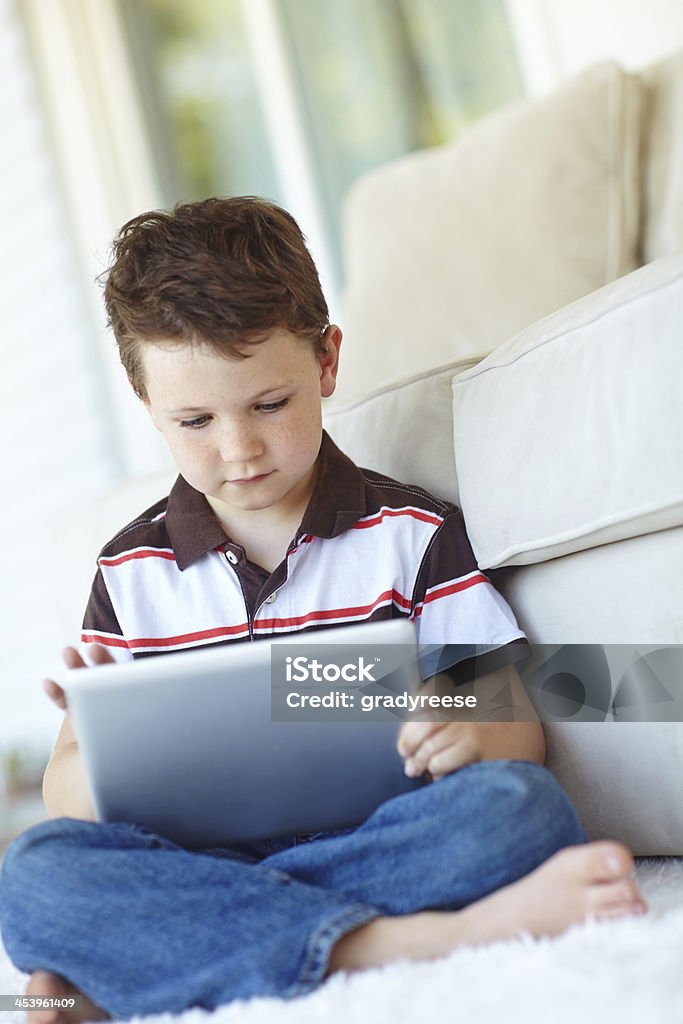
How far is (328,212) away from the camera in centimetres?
303

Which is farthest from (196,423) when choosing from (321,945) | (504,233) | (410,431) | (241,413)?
(504,233)

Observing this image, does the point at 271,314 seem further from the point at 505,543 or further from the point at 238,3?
the point at 238,3

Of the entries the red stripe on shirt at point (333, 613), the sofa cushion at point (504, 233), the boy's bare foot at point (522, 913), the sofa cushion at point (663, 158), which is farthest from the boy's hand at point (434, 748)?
the sofa cushion at point (663, 158)

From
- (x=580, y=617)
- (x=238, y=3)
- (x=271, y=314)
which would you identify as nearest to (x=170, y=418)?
(x=271, y=314)

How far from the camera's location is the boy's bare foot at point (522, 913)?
731 mm

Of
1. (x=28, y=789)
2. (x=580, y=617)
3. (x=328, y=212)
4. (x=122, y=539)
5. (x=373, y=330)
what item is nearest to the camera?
(x=580, y=617)

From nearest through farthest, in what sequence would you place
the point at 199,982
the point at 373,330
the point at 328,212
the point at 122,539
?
the point at 199,982
the point at 122,539
the point at 373,330
the point at 328,212

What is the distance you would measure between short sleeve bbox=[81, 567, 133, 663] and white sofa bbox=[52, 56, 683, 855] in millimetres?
241

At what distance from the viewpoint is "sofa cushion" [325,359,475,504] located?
114cm

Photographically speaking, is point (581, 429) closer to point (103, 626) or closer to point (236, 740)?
point (236, 740)

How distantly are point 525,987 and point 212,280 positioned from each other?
0.65 m

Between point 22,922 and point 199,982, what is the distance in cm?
15

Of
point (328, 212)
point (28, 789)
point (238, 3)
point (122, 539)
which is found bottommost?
point (28, 789)

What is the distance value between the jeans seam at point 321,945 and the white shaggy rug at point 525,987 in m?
0.01
